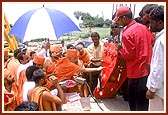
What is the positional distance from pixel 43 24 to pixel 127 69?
136 centimetres

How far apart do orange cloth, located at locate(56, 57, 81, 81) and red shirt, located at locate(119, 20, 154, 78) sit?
595 millimetres

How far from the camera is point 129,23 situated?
4082 mm

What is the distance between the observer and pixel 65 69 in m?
4.20

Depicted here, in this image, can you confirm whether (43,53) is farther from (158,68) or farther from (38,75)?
(158,68)

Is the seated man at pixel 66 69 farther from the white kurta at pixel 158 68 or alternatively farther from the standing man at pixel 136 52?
the white kurta at pixel 158 68

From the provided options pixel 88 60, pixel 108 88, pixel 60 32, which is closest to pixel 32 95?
pixel 60 32

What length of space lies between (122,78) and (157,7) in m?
1.59

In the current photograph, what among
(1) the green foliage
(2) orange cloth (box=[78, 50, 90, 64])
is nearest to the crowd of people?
(1) the green foliage

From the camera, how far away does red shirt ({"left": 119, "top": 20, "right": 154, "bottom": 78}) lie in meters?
3.88

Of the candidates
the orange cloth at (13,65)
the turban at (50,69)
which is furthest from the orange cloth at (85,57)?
the turban at (50,69)

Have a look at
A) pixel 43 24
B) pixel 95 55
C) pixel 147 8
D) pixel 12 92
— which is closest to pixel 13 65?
pixel 43 24

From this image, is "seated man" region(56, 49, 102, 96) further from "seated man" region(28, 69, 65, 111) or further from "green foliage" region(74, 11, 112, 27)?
"green foliage" region(74, 11, 112, 27)

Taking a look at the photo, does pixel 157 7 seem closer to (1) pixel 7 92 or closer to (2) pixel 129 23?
(2) pixel 129 23

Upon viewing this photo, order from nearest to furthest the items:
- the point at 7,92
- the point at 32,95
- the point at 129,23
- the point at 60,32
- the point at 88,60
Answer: the point at 32,95
the point at 7,92
the point at 129,23
the point at 60,32
the point at 88,60
